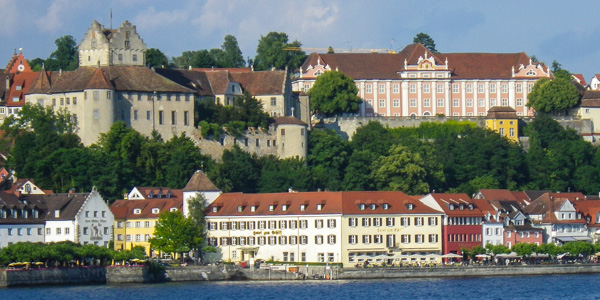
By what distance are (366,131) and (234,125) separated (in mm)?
12045

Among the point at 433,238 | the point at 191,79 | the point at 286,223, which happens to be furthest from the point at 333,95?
the point at 286,223

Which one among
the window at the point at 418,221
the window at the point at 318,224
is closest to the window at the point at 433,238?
the window at the point at 418,221

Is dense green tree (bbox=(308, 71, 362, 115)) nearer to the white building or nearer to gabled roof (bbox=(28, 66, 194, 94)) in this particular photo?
gabled roof (bbox=(28, 66, 194, 94))

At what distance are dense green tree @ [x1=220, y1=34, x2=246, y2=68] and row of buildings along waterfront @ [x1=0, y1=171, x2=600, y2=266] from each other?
6171cm

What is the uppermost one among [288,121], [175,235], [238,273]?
[288,121]

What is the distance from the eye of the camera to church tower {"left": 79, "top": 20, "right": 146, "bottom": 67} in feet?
382

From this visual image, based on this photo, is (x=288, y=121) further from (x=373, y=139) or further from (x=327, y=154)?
(x=373, y=139)

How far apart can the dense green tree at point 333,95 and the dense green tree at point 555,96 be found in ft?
53.4

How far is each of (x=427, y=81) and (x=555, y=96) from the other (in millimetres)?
11443

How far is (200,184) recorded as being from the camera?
97.3m

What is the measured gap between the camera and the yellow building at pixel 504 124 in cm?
12775

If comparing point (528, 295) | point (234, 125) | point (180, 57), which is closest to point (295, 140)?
point (234, 125)

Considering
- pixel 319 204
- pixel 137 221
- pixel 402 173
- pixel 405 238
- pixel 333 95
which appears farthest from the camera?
pixel 333 95

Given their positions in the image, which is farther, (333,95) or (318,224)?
(333,95)
